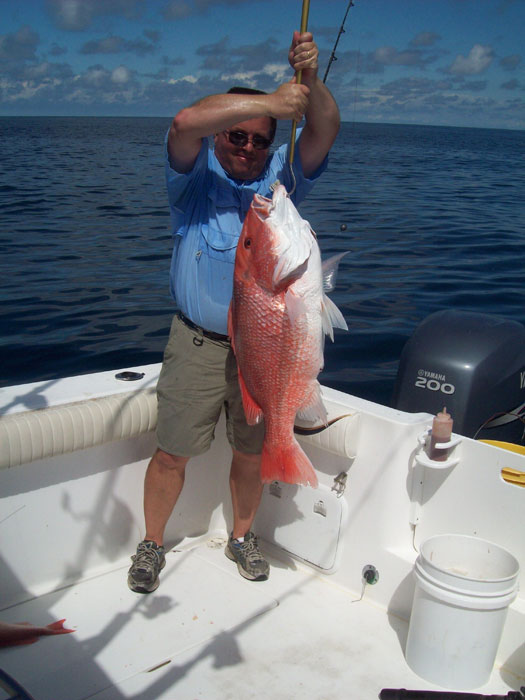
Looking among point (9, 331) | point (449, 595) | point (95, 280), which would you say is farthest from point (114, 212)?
point (449, 595)

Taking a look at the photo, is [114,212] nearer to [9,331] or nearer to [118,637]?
[9,331]

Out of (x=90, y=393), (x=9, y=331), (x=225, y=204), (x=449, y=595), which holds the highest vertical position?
(x=225, y=204)

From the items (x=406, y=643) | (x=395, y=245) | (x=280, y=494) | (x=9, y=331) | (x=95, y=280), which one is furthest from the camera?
(x=395, y=245)

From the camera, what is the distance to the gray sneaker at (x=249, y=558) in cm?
330

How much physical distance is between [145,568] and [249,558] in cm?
53

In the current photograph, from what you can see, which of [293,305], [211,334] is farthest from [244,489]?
[293,305]

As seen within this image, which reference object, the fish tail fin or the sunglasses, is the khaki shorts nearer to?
the fish tail fin

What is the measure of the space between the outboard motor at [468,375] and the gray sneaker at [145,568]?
1572mm

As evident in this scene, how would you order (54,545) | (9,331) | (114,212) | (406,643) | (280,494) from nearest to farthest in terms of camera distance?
(406,643)
(54,545)
(280,494)
(9,331)
(114,212)

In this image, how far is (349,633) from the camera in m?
2.95

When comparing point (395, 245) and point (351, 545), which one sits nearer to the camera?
point (351, 545)

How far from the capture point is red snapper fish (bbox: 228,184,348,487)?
7.42ft

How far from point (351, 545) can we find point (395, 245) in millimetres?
10647

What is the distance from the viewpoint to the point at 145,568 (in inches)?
123
